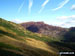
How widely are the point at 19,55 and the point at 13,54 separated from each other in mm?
7791

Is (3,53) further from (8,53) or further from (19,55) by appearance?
(19,55)

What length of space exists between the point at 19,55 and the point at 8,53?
1495 centimetres

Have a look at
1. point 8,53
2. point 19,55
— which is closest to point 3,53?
point 8,53

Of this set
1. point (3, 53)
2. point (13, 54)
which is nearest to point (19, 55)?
point (13, 54)

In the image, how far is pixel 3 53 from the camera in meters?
186

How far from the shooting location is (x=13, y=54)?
7249 inches

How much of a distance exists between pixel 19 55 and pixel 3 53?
68.6ft

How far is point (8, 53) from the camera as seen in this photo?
18675 cm

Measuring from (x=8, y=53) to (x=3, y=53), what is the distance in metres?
6.21

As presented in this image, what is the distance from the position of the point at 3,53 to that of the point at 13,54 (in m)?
13.1

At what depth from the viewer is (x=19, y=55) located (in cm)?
18262

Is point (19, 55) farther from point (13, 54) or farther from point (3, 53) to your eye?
point (3, 53)
